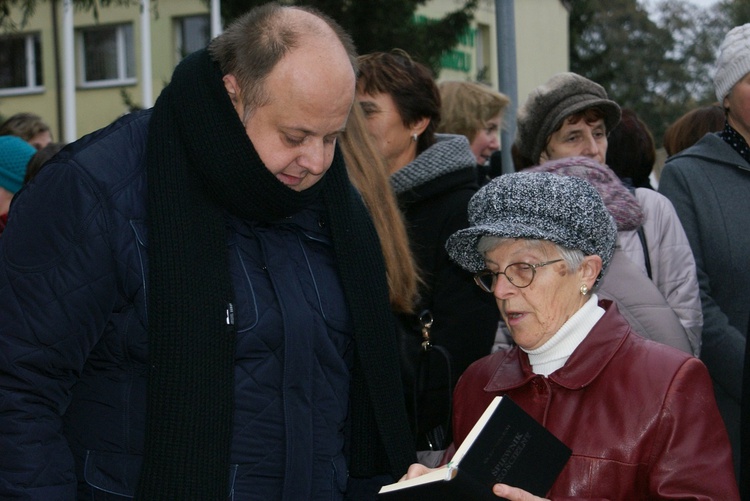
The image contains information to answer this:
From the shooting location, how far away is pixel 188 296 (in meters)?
2.31

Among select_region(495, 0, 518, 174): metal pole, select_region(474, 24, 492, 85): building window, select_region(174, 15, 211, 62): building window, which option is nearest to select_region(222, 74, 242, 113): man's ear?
select_region(495, 0, 518, 174): metal pole

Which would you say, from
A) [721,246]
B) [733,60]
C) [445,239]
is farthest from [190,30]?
[445,239]

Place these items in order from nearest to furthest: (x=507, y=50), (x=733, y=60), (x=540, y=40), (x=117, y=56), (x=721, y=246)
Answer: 1. (x=721, y=246)
2. (x=733, y=60)
3. (x=507, y=50)
4. (x=117, y=56)
5. (x=540, y=40)

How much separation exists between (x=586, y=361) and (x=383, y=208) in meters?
0.89

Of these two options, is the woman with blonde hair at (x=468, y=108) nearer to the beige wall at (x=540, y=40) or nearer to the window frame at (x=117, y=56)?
the window frame at (x=117, y=56)

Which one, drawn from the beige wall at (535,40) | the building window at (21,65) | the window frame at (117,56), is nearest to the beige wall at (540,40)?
the beige wall at (535,40)

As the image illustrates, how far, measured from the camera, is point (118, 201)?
7.54 ft

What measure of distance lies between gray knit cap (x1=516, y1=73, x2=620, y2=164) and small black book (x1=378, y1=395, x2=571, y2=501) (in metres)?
2.10

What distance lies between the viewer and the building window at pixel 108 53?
24266 millimetres

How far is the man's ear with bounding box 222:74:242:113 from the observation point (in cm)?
243

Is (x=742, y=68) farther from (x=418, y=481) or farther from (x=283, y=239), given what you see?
(x=418, y=481)

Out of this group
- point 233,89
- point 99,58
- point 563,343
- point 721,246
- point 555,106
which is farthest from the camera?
point 99,58

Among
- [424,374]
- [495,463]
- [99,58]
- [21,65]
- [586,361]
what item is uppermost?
[99,58]

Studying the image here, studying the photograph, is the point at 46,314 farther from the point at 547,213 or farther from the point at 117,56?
the point at 117,56
